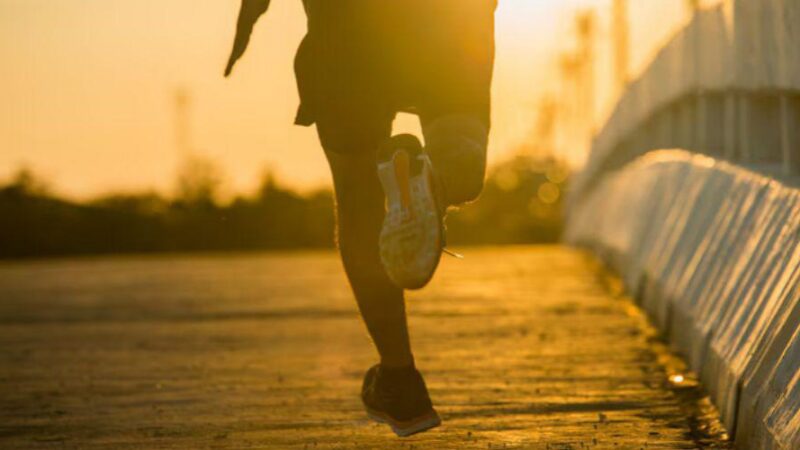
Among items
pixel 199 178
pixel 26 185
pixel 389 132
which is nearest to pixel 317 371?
pixel 389 132

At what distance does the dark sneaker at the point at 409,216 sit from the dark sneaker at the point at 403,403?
1.98ft

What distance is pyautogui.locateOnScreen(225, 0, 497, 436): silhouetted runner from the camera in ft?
14.9

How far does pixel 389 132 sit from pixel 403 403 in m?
0.78

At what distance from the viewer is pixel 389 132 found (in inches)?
195

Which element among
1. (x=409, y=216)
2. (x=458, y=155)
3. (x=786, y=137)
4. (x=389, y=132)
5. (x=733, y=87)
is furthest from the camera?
(x=733, y=87)

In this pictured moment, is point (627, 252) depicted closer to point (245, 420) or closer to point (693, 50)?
Result: point (693, 50)

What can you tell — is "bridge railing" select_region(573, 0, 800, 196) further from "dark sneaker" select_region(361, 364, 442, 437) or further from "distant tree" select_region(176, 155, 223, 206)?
"distant tree" select_region(176, 155, 223, 206)

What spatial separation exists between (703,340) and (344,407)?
128 centimetres

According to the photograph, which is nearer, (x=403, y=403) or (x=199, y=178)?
(x=403, y=403)

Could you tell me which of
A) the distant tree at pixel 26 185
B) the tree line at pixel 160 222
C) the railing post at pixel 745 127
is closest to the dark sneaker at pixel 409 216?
the railing post at pixel 745 127

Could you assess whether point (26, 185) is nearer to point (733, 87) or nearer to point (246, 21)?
point (733, 87)

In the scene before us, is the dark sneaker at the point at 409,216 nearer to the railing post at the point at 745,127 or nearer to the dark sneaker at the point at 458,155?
the dark sneaker at the point at 458,155

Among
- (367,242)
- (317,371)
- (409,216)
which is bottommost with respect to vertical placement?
(317,371)

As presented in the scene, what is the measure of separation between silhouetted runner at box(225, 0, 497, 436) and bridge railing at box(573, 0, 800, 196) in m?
1.39
